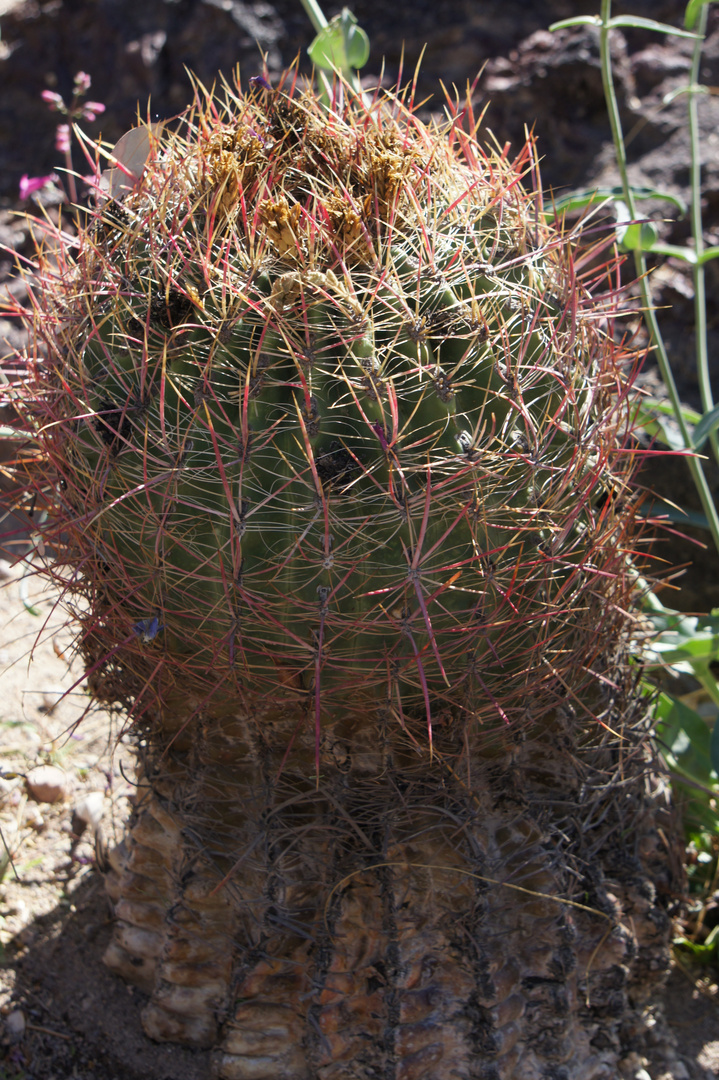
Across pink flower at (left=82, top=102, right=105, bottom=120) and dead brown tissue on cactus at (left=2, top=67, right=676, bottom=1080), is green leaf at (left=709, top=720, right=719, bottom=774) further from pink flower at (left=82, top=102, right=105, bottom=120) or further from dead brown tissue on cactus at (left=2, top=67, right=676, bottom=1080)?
pink flower at (left=82, top=102, right=105, bottom=120)

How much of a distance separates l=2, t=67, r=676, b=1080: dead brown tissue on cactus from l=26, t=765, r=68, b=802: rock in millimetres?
555

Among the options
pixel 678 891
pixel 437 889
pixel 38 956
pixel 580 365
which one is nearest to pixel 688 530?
pixel 678 891

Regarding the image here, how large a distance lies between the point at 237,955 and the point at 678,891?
96 cm

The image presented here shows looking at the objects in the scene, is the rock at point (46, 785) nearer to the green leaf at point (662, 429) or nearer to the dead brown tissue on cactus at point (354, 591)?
the dead brown tissue on cactus at point (354, 591)

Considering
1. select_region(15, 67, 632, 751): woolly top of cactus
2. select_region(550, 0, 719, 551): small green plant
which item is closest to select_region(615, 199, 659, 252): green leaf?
select_region(550, 0, 719, 551): small green plant

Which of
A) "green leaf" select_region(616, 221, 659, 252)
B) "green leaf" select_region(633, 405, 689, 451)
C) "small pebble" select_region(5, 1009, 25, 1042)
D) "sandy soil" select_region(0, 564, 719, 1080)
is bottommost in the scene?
"sandy soil" select_region(0, 564, 719, 1080)

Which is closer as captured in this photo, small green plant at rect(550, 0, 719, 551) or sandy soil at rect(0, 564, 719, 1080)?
sandy soil at rect(0, 564, 719, 1080)

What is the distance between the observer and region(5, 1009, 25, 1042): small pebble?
1626 millimetres

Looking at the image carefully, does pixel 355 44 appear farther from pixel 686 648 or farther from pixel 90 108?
pixel 686 648

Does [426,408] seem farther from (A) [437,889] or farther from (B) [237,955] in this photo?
(B) [237,955]

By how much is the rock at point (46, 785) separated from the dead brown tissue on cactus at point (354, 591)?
555 millimetres

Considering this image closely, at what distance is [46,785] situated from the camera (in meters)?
2.14

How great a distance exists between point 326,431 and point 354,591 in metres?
0.22

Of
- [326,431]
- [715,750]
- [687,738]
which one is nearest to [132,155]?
[326,431]
